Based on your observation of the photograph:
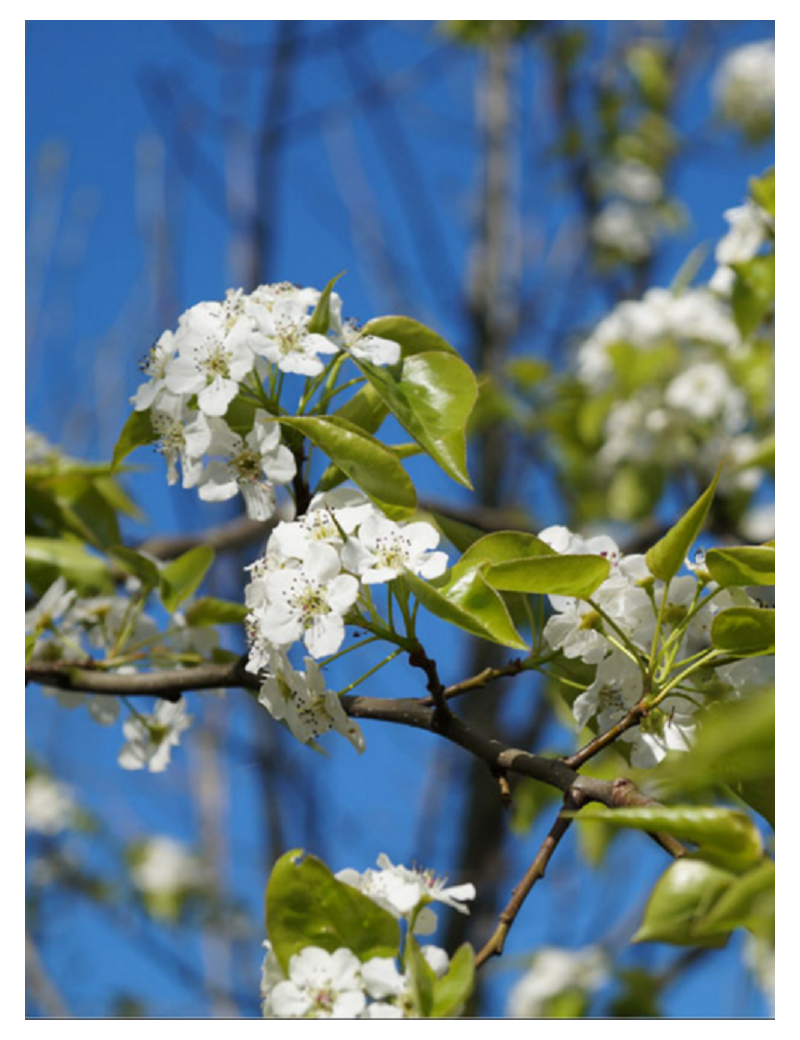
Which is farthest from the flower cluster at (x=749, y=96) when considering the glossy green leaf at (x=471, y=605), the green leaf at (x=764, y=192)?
the glossy green leaf at (x=471, y=605)

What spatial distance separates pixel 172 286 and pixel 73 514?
9.71 ft

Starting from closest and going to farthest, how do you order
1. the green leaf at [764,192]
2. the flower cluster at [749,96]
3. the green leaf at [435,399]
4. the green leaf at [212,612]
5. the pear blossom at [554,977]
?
the green leaf at [435,399], the green leaf at [212,612], the green leaf at [764,192], the pear blossom at [554,977], the flower cluster at [749,96]

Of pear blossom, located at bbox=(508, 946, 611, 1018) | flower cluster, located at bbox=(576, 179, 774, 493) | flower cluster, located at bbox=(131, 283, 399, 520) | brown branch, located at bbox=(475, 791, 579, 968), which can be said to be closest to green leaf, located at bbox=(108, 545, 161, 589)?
flower cluster, located at bbox=(131, 283, 399, 520)

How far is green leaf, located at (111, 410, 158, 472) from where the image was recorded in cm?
108

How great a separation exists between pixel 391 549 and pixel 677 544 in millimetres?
206

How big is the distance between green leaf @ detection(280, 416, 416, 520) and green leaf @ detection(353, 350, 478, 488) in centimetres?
5

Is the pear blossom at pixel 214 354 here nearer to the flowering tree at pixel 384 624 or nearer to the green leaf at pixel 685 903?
the flowering tree at pixel 384 624

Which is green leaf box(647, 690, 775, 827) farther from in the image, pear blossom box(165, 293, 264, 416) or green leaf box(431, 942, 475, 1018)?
→ pear blossom box(165, 293, 264, 416)

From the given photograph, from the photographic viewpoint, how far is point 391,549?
88 centimetres

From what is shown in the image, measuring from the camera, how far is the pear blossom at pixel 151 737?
1.33 m

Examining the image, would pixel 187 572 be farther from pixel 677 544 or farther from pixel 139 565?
pixel 677 544

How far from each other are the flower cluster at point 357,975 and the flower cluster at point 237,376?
333 millimetres

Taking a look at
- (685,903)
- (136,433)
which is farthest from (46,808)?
(685,903)
